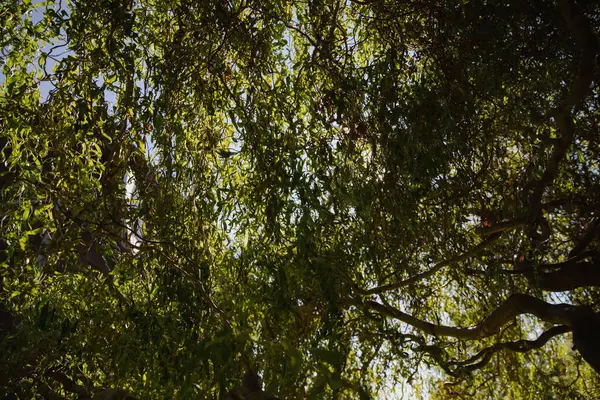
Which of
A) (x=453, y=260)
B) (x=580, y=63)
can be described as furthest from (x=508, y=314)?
(x=580, y=63)

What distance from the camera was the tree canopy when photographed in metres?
2.97

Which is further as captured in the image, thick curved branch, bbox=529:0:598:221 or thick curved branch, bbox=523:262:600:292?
thick curved branch, bbox=523:262:600:292

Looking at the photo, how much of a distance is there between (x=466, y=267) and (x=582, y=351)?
3.00ft

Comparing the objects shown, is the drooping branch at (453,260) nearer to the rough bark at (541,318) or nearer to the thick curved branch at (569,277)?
the rough bark at (541,318)

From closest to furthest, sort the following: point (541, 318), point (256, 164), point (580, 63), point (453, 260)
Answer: point (256, 164), point (580, 63), point (453, 260), point (541, 318)

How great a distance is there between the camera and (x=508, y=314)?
4043 millimetres

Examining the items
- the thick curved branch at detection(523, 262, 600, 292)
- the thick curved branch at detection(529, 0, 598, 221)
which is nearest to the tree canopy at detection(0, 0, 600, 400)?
the thick curved branch at detection(529, 0, 598, 221)

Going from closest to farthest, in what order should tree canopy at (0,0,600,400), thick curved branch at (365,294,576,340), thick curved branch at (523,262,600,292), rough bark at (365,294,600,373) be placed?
1. tree canopy at (0,0,600,400)
2. rough bark at (365,294,600,373)
3. thick curved branch at (365,294,576,340)
4. thick curved branch at (523,262,600,292)

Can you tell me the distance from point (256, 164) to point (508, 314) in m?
2.23

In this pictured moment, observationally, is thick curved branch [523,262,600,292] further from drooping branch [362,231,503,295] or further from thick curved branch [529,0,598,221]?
thick curved branch [529,0,598,221]

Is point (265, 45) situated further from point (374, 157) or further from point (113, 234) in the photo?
point (113, 234)

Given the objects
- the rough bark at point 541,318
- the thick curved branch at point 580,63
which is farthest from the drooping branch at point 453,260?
the thick curved branch at point 580,63

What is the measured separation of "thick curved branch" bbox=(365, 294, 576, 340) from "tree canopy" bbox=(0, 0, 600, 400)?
2cm

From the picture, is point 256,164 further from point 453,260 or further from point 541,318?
point 541,318
